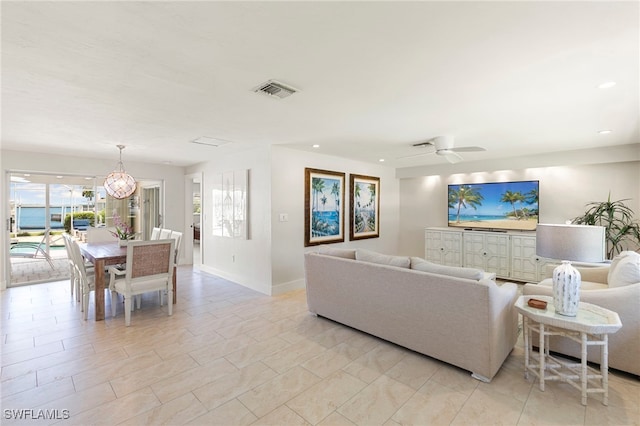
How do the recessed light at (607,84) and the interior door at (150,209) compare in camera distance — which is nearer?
the recessed light at (607,84)

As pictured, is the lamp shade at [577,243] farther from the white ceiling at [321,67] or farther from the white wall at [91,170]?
the white wall at [91,170]

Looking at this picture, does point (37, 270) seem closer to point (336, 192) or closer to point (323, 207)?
point (323, 207)

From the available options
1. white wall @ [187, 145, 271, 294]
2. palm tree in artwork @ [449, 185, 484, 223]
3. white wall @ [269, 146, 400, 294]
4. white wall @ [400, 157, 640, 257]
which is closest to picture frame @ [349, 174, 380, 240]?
white wall @ [269, 146, 400, 294]

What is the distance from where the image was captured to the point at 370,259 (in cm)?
316

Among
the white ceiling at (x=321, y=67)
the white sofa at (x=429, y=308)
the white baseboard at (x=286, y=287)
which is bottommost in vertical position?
the white baseboard at (x=286, y=287)

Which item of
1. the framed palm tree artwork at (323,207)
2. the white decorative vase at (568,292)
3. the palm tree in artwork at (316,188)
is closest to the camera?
the white decorative vase at (568,292)

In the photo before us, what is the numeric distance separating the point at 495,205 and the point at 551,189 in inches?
36.5

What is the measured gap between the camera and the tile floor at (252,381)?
1.95 m

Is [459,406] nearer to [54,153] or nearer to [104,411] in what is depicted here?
[104,411]

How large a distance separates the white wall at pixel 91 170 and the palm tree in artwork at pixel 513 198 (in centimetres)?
701

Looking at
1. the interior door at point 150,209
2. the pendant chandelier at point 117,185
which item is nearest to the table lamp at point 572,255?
the pendant chandelier at point 117,185

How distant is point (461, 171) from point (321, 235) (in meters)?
3.32

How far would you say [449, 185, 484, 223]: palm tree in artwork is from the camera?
6.10 m

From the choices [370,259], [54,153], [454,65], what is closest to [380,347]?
[370,259]
